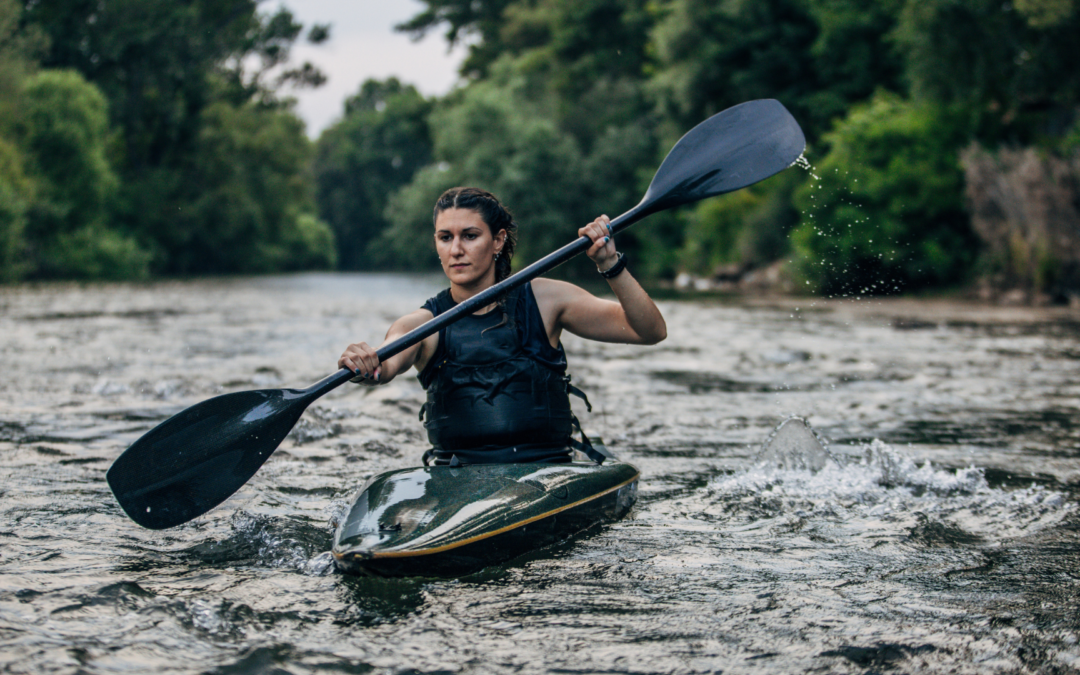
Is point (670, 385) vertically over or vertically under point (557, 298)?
under

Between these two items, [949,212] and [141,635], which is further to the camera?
[949,212]

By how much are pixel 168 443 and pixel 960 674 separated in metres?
2.55

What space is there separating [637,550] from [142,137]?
34.2 meters

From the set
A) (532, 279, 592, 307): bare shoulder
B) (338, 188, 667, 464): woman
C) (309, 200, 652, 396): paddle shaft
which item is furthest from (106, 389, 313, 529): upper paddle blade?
(532, 279, 592, 307): bare shoulder

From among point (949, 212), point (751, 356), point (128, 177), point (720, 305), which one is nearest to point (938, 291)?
point (949, 212)

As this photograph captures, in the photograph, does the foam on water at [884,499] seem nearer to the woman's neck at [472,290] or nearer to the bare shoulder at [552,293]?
the bare shoulder at [552,293]

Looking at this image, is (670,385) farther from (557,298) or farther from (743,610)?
(743,610)

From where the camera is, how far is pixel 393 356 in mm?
3486

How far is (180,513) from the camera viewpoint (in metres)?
3.41

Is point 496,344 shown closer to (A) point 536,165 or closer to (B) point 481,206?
(B) point 481,206

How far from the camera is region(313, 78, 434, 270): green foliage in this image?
5953 centimetres

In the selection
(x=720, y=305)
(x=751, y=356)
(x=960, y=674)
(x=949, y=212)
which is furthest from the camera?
(x=949, y=212)

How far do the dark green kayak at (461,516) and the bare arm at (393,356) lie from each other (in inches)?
13.5

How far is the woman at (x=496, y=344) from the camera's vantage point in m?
3.51
